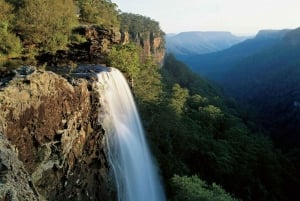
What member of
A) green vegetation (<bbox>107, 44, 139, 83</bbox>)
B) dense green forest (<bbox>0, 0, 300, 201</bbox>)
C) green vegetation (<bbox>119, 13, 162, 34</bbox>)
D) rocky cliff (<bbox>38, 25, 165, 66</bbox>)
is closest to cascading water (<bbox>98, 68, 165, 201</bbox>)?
dense green forest (<bbox>0, 0, 300, 201</bbox>)

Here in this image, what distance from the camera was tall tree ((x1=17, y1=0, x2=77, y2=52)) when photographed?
27.4 meters

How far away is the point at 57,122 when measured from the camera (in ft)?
47.2

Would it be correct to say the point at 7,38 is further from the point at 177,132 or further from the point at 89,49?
the point at 177,132

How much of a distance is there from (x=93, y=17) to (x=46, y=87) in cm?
2960

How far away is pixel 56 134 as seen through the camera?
14203 millimetres

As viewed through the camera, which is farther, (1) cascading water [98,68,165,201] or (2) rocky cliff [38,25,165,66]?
(2) rocky cliff [38,25,165,66]

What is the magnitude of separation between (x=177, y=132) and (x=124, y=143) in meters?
18.8

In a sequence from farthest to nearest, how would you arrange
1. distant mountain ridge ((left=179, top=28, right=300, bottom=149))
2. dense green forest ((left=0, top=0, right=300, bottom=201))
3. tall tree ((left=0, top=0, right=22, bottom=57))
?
distant mountain ridge ((left=179, top=28, right=300, bottom=149)) → dense green forest ((left=0, top=0, right=300, bottom=201)) → tall tree ((left=0, top=0, right=22, bottom=57))

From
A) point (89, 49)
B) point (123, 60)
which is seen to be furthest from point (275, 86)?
point (89, 49)

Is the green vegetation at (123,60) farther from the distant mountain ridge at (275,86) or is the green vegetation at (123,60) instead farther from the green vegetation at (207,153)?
the distant mountain ridge at (275,86)

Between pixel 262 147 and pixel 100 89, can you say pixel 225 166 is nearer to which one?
pixel 262 147

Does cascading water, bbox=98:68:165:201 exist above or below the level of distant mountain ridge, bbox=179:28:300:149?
above

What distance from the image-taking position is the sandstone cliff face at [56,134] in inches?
462

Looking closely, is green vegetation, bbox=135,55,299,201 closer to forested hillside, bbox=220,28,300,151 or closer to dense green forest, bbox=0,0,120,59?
dense green forest, bbox=0,0,120,59
